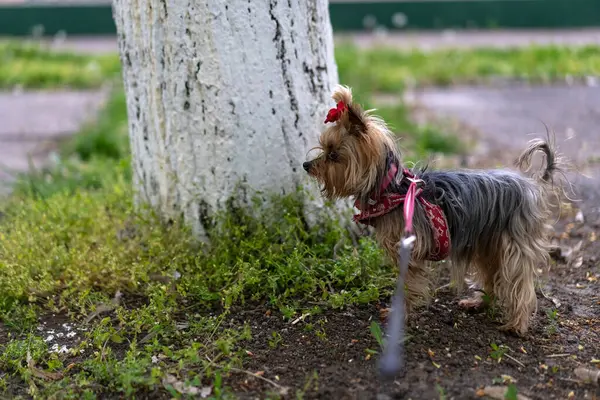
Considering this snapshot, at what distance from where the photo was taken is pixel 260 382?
3590mm

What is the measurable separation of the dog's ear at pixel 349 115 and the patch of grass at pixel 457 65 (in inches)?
232

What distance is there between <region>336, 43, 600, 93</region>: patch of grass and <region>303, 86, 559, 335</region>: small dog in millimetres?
5749

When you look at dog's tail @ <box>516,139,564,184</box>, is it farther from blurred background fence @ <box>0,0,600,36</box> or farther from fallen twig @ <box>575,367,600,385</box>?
blurred background fence @ <box>0,0,600,36</box>

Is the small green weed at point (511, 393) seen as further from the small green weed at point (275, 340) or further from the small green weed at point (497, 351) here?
the small green weed at point (275, 340)

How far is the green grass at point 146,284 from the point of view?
3736mm

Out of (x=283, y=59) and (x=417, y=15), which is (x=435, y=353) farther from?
(x=417, y=15)

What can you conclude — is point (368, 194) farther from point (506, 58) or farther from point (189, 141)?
point (506, 58)

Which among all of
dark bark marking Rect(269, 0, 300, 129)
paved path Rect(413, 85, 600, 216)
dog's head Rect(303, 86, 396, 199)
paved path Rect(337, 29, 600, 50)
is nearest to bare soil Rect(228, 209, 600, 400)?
dog's head Rect(303, 86, 396, 199)

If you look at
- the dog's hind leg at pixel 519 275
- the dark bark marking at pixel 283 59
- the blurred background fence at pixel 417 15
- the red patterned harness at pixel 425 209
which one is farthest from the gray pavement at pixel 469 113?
the red patterned harness at pixel 425 209

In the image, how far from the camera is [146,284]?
15.2ft

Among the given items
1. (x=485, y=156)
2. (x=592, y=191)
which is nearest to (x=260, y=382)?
(x=592, y=191)

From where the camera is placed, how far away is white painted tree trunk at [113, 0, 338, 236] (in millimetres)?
4492

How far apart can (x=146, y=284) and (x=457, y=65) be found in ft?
24.9

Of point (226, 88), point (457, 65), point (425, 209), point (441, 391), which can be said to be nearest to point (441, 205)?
point (425, 209)
